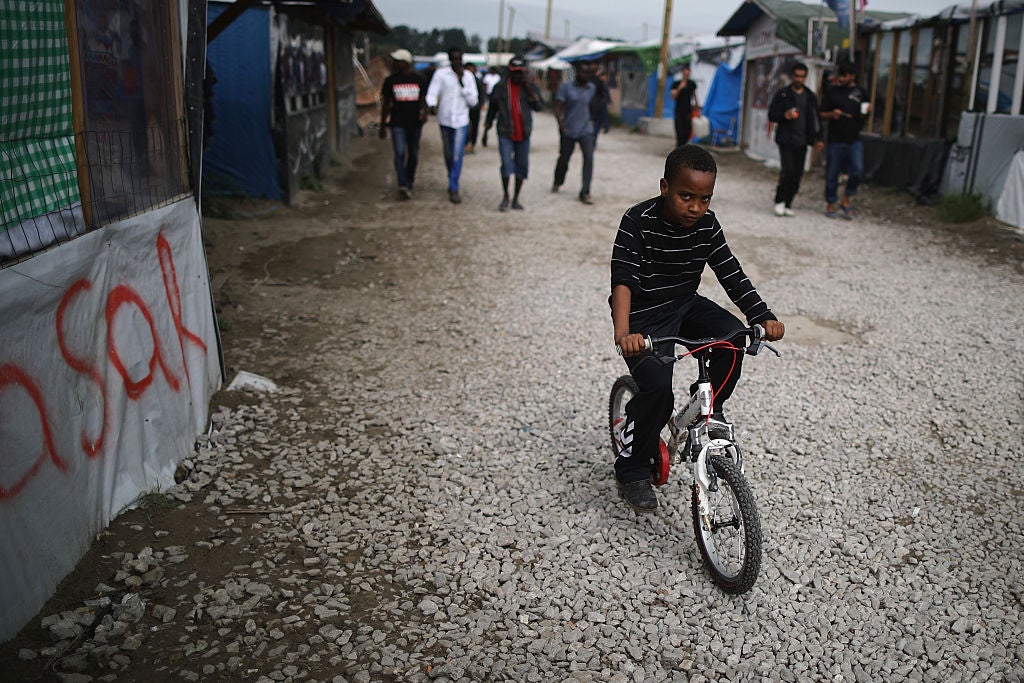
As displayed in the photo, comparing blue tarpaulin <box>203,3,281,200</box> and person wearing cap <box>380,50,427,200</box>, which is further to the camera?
person wearing cap <box>380,50,427,200</box>

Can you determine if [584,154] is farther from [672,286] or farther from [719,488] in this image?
[719,488]

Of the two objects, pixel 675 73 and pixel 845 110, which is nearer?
pixel 845 110

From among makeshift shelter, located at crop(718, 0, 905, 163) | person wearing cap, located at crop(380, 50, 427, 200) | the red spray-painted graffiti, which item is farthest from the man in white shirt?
the red spray-painted graffiti

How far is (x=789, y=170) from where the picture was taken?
10.6m

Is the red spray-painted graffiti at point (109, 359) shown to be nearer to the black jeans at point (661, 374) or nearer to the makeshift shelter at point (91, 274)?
the makeshift shelter at point (91, 274)

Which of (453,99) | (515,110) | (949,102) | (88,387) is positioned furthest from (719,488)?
(949,102)

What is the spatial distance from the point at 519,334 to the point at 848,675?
3.82 meters

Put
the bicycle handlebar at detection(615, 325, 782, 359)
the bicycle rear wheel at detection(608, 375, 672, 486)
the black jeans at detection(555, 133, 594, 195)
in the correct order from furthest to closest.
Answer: the black jeans at detection(555, 133, 594, 195) < the bicycle rear wheel at detection(608, 375, 672, 486) < the bicycle handlebar at detection(615, 325, 782, 359)

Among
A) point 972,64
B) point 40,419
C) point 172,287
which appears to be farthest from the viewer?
point 972,64

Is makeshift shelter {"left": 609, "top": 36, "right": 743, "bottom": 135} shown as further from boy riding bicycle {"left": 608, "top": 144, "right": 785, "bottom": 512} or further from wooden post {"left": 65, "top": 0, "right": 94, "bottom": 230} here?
wooden post {"left": 65, "top": 0, "right": 94, "bottom": 230}

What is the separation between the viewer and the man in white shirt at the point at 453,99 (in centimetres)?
1096

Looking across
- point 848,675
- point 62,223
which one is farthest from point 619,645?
point 62,223

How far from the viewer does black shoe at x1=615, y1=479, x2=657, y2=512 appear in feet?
11.8

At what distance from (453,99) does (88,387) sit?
8663 mm
